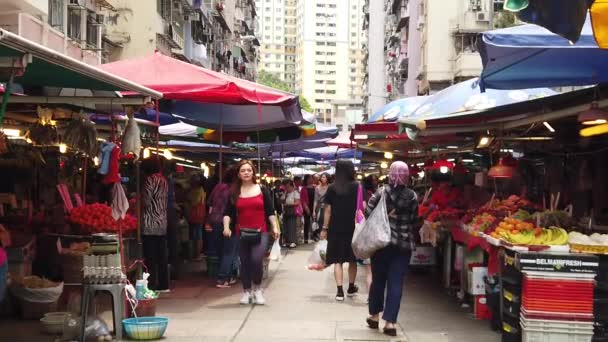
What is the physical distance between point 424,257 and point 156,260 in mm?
4581

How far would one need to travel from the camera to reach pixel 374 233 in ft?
26.7

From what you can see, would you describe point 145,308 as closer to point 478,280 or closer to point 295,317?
point 295,317

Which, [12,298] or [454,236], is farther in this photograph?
[454,236]

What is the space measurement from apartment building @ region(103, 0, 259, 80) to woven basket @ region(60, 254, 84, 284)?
22694 millimetres

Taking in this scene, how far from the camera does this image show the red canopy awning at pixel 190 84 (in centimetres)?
1015

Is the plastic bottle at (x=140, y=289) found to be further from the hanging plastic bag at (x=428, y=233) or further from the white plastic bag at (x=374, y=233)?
the hanging plastic bag at (x=428, y=233)

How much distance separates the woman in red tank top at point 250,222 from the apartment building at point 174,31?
71.3 ft

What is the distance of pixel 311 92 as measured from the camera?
180m

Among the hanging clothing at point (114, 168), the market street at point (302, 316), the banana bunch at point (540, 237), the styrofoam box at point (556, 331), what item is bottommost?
the market street at point (302, 316)

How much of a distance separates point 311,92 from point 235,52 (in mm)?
115779

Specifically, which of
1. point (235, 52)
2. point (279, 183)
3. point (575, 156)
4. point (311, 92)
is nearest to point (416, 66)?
point (235, 52)

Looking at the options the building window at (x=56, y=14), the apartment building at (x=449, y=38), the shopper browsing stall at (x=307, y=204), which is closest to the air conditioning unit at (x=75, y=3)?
the building window at (x=56, y=14)

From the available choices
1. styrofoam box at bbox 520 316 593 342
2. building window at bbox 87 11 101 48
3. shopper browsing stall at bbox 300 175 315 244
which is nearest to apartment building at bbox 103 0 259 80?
building window at bbox 87 11 101 48

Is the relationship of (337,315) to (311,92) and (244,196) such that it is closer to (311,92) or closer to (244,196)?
(244,196)
